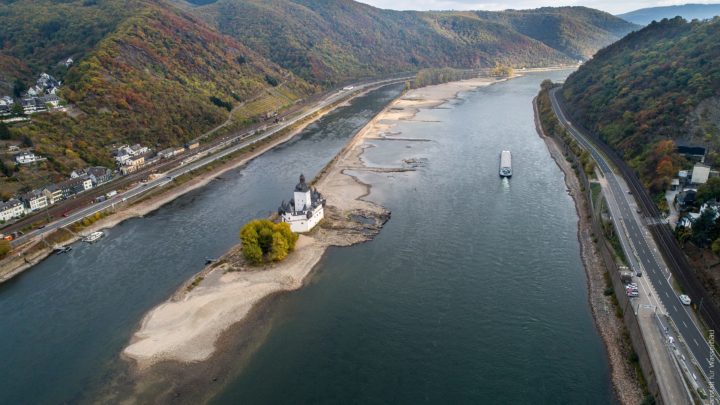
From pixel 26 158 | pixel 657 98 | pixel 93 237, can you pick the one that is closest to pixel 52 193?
pixel 26 158

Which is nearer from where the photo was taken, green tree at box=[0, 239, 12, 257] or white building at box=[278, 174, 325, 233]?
green tree at box=[0, 239, 12, 257]

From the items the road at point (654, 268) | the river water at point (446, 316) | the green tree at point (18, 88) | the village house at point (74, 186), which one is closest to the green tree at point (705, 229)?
the road at point (654, 268)

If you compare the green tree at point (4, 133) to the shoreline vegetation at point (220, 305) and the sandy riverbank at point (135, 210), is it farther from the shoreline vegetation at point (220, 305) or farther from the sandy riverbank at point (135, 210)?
the shoreline vegetation at point (220, 305)

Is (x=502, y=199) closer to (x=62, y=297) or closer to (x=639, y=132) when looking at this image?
(x=639, y=132)

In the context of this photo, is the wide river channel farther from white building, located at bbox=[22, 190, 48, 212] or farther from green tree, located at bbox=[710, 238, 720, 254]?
white building, located at bbox=[22, 190, 48, 212]

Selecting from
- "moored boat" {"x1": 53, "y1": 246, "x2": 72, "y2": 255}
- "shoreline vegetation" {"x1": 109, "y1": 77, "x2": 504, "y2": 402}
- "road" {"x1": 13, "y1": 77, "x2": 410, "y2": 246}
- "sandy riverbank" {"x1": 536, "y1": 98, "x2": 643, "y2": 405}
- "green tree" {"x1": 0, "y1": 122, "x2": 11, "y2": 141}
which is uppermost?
"green tree" {"x1": 0, "y1": 122, "x2": 11, "y2": 141}

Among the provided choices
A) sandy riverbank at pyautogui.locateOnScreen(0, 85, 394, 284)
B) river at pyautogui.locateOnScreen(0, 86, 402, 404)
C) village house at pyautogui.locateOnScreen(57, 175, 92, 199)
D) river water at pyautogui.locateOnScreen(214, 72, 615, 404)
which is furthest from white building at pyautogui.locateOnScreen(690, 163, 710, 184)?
village house at pyautogui.locateOnScreen(57, 175, 92, 199)

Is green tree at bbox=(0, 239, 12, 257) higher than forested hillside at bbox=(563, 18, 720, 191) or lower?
lower
